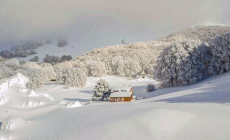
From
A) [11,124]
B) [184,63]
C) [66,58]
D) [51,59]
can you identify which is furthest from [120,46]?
[11,124]

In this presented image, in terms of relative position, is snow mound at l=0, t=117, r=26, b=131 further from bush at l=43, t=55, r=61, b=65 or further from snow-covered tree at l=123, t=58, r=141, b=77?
bush at l=43, t=55, r=61, b=65

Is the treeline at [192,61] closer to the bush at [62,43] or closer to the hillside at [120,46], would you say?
the hillside at [120,46]

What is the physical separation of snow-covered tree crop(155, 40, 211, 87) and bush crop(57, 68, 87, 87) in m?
16.9

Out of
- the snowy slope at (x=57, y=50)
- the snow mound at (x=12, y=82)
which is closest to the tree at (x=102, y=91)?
the snow mound at (x=12, y=82)

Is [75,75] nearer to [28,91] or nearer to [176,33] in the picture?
[28,91]

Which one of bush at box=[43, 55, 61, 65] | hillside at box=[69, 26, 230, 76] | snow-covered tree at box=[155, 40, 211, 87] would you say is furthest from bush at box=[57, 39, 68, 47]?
snow-covered tree at box=[155, 40, 211, 87]

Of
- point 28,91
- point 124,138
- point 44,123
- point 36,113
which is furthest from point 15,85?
point 124,138

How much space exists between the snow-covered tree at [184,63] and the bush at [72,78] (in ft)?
55.5

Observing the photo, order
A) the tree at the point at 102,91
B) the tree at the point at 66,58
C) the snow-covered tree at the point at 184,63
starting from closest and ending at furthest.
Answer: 1. the tree at the point at 102,91
2. the snow-covered tree at the point at 184,63
3. the tree at the point at 66,58

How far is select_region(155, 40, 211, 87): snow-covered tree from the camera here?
24953 millimetres

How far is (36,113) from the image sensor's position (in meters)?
6.22

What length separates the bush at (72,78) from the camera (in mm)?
37500

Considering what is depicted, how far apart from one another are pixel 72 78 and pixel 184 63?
68.9ft

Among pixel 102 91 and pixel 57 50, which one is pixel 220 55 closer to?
pixel 102 91
